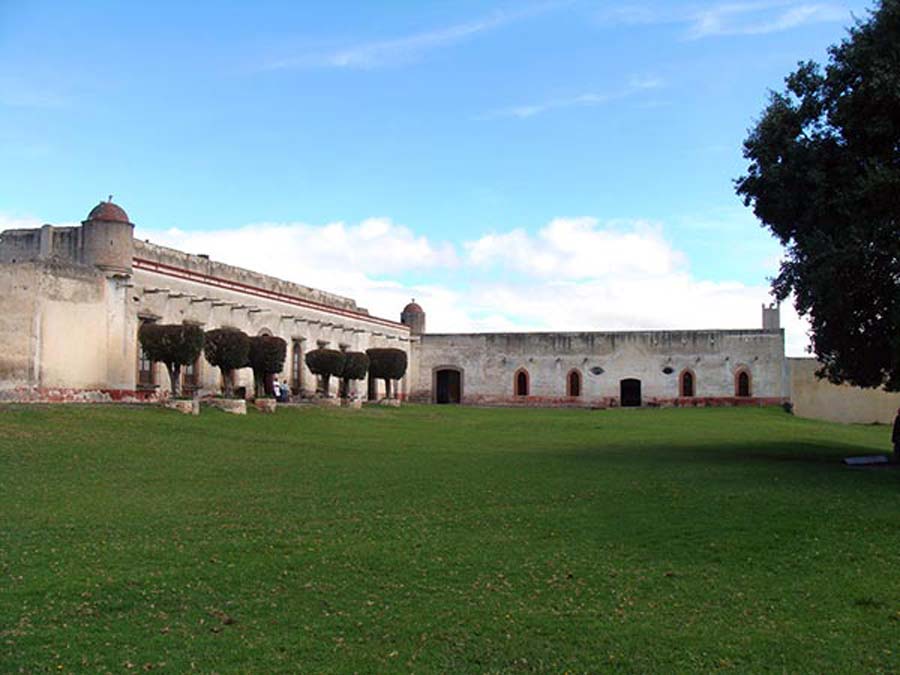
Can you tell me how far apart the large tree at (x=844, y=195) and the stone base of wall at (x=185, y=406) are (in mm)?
13625

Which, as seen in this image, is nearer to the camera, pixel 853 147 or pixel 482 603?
pixel 482 603

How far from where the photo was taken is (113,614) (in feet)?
22.7

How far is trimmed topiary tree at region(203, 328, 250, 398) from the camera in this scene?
2572 centimetres

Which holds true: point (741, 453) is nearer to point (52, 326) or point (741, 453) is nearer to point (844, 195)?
point (844, 195)

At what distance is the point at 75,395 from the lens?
75.4ft

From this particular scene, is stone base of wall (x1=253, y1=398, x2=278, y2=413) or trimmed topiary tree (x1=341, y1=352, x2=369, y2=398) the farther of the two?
trimmed topiary tree (x1=341, y1=352, x2=369, y2=398)

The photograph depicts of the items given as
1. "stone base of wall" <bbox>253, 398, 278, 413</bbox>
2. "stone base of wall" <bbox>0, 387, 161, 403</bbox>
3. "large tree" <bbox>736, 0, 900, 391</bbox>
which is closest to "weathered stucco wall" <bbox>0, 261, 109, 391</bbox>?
"stone base of wall" <bbox>0, 387, 161, 403</bbox>

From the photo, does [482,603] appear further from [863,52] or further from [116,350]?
[116,350]

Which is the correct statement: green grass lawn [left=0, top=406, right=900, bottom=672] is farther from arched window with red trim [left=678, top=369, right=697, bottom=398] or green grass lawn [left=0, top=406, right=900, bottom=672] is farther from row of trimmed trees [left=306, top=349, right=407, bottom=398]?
arched window with red trim [left=678, top=369, right=697, bottom=398]

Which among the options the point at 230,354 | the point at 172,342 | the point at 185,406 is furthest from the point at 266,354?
the point at 185,406

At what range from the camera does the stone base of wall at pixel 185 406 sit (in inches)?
898

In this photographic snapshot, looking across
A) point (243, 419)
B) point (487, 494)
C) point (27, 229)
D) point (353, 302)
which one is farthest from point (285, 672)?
point (353, 302)

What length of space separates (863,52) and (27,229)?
23.2m

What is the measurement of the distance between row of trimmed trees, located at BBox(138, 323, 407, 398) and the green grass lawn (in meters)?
7.66
